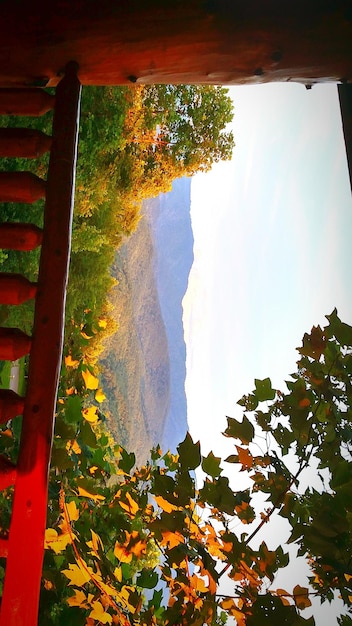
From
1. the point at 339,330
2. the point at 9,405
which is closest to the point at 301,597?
the point at 339,330

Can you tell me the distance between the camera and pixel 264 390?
47.4 inches

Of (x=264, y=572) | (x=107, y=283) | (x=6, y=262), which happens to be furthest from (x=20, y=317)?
(x=264, y=572)

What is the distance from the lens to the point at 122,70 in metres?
1.27

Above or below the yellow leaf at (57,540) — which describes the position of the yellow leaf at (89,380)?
above

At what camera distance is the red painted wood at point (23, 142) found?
1.27 meters

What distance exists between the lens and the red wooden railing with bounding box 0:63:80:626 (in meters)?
0.96

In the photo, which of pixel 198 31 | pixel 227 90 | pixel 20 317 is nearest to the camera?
pixel 198 31

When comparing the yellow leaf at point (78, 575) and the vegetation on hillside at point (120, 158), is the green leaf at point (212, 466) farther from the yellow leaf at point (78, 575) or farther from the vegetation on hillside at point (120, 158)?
the vegetation on hillside at point (120, 158)

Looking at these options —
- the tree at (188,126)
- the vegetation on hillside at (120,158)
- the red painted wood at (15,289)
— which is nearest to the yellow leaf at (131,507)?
the red painted wood at (15,289)

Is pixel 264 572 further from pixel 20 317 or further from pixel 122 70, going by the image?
pixel 20 317

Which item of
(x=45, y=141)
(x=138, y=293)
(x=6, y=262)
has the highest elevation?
(x=138, y=293)

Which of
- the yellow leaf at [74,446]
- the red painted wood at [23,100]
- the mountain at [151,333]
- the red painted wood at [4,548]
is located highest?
the mountain at [151,333]

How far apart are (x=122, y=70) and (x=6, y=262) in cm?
497

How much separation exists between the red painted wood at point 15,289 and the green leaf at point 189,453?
51cm
